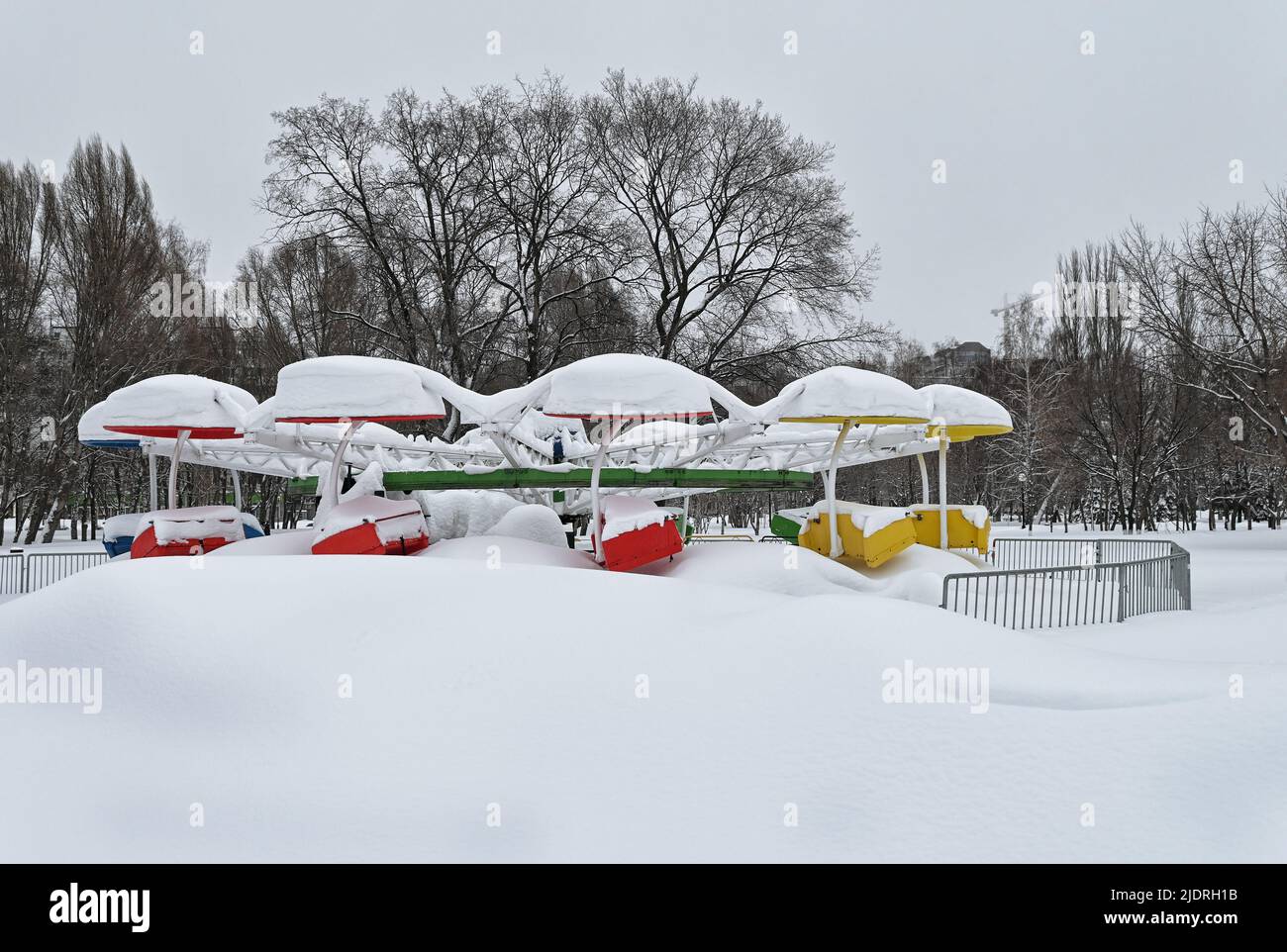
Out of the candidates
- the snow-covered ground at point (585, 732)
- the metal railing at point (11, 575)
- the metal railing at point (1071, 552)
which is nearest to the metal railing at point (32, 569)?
the metal railing at point (11, 575)

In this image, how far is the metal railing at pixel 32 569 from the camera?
55.3 feet

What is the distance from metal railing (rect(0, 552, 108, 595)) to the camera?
16844mm

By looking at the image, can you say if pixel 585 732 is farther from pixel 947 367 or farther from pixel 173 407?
pixel 947 367

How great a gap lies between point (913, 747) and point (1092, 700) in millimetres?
1259

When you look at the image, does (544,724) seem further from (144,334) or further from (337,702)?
(144,334)

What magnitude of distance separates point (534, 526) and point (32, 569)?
1065cm

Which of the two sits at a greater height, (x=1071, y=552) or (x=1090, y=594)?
(x=1090, y=594)

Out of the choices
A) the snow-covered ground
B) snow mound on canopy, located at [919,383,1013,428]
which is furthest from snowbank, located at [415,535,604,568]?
snow mound on canopy, located at [919,383,1013,428]

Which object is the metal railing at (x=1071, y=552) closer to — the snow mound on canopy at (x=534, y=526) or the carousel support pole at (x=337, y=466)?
the snow mound on canopy at (x=534, y=526)

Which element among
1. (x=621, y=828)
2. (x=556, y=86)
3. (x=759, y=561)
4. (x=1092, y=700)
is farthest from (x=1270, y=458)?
(x=621, y=828)

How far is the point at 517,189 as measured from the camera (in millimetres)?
26375

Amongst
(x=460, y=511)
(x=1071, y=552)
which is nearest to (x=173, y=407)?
(x=460, y=511)

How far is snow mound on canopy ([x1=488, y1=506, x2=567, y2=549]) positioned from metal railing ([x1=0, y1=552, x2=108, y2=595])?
814 cm

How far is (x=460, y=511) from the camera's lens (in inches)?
609
